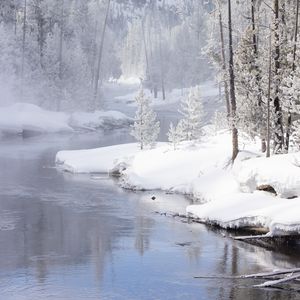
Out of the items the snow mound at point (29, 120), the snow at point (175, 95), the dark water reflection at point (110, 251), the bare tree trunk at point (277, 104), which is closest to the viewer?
the dark water reflection at point (110, 251)

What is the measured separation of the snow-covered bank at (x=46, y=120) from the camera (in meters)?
55.3

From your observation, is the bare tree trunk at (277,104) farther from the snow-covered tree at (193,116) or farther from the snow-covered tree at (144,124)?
the snow-covered tree at (144,124)

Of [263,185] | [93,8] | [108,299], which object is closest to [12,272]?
[108,299]

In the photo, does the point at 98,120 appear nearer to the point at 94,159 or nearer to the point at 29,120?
the point at 29,120

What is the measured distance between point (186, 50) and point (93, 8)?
74.4ft

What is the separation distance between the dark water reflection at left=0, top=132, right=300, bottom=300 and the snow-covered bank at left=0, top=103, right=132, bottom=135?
26629 millimetres

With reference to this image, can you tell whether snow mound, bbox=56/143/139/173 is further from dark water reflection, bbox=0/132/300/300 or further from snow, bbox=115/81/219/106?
snow, bbox=115/81/219/106

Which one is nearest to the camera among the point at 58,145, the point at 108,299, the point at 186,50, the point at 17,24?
the point at 108,299

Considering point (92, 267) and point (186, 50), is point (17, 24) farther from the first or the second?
point (92, 267)

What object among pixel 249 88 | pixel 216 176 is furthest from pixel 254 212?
pixel 249 88

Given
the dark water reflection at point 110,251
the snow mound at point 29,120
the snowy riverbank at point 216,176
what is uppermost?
the snow mound at point 29,120

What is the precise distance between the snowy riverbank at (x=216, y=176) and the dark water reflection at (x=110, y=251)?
108cm

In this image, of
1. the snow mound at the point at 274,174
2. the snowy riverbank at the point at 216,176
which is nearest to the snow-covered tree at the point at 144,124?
the snowy riverbank at the point at 216,176

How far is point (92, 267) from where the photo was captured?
A: 1727 centimetres
